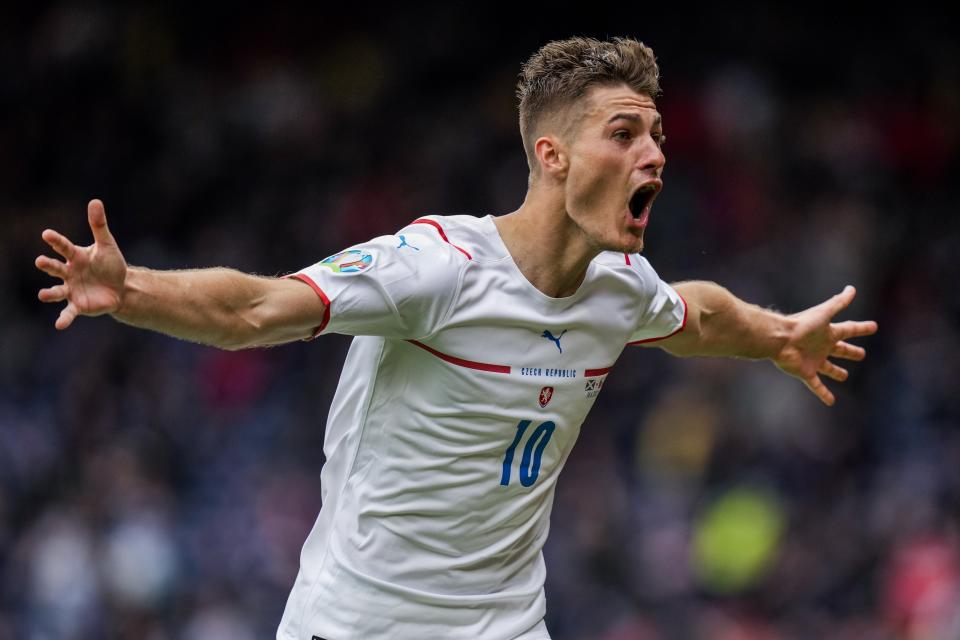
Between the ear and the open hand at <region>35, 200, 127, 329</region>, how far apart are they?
1404 millimetres

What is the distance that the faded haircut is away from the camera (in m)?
4.21

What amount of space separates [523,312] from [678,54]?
9.66 metres

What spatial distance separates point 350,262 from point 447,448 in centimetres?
66

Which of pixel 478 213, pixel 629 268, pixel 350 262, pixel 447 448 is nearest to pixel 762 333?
pixel 629 268

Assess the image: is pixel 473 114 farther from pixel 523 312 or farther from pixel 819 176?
pixel 523 312

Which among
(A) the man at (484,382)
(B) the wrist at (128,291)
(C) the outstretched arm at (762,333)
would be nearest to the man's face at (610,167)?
(A) the man at (484,382)

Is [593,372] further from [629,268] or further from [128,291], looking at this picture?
[128,291]

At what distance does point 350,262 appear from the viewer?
12.8ft

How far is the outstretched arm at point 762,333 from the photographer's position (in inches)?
193

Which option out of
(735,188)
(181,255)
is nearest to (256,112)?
(181,255)

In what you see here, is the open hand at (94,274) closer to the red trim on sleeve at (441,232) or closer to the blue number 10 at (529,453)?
the red trim on sleeve at (441,232)

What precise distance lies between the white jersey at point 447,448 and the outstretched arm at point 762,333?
63 cm

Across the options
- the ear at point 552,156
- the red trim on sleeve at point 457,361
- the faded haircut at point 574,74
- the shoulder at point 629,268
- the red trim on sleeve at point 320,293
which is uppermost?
the faded haircut at point 574,74

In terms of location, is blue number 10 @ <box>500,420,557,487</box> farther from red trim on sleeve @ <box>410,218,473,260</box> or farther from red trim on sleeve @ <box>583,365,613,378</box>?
red trim on sleeve @ <box>410,218,473,260</box>
